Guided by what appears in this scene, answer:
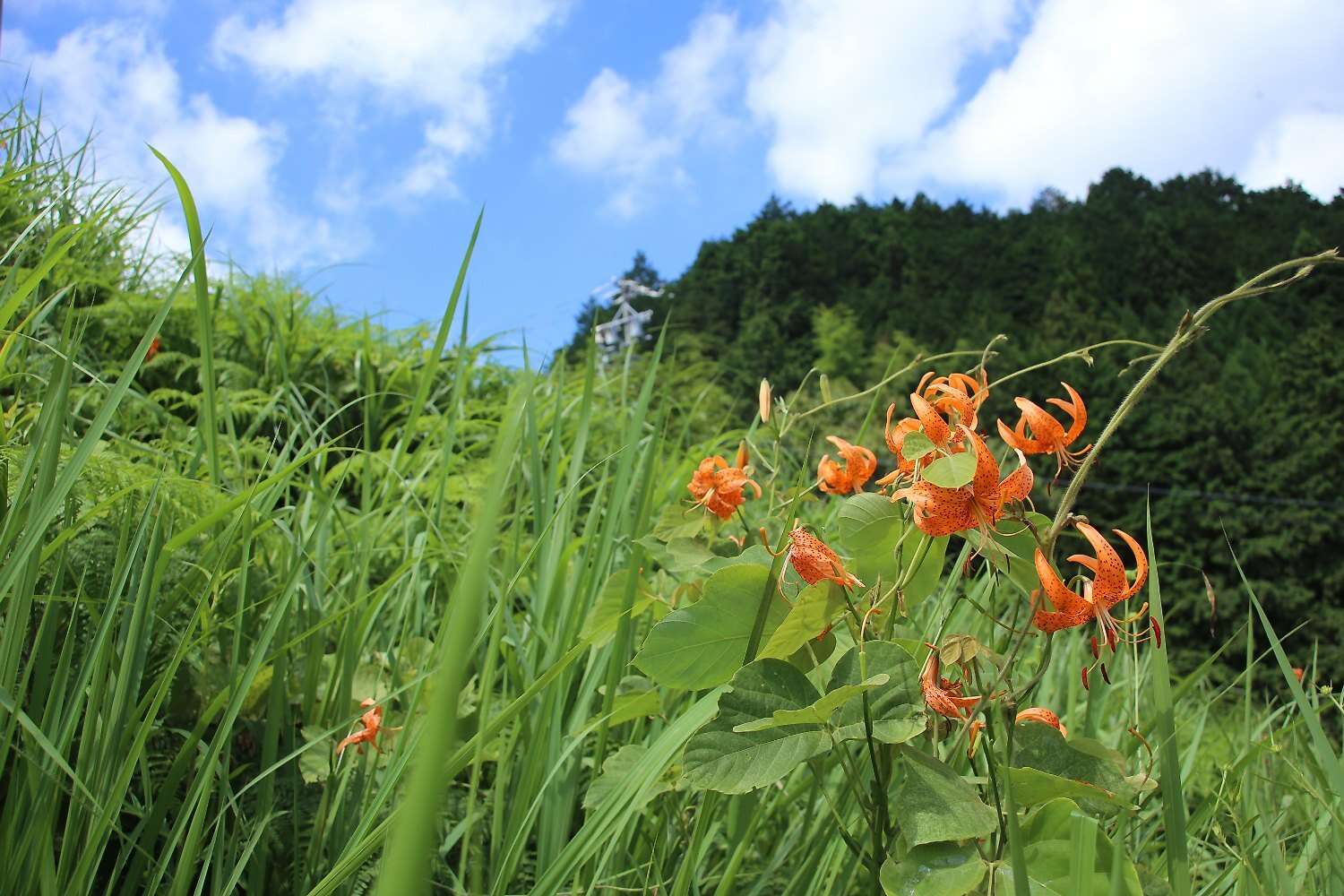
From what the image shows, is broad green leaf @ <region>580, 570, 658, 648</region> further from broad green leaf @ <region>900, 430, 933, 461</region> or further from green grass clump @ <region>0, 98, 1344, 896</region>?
broad green leaf @ <region>900, 430, 933, 461</region>

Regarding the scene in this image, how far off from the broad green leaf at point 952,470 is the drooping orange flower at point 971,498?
21mm

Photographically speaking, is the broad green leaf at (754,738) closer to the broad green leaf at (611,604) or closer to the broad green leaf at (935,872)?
the broad green leaf at (935,872)

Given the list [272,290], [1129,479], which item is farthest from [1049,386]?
[272,290]

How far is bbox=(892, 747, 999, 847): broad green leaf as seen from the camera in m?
0.58

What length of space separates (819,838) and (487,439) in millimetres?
1387

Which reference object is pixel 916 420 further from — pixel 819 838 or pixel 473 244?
pixel 819 838

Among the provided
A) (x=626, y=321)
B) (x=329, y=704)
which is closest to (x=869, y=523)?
(x=329, y=704)

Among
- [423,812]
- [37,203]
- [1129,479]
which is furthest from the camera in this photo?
[1129,479]

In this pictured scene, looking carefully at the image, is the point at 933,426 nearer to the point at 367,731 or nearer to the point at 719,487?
the point at 719,487

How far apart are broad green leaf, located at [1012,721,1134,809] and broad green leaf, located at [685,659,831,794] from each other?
150mm

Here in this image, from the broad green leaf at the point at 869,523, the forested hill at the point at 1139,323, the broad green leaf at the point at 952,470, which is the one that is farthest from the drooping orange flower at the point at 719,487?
the forested hill at the point at 1139,323

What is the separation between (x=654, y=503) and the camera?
1963mm

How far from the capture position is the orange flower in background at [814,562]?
0.65 m

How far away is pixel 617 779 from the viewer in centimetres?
82
